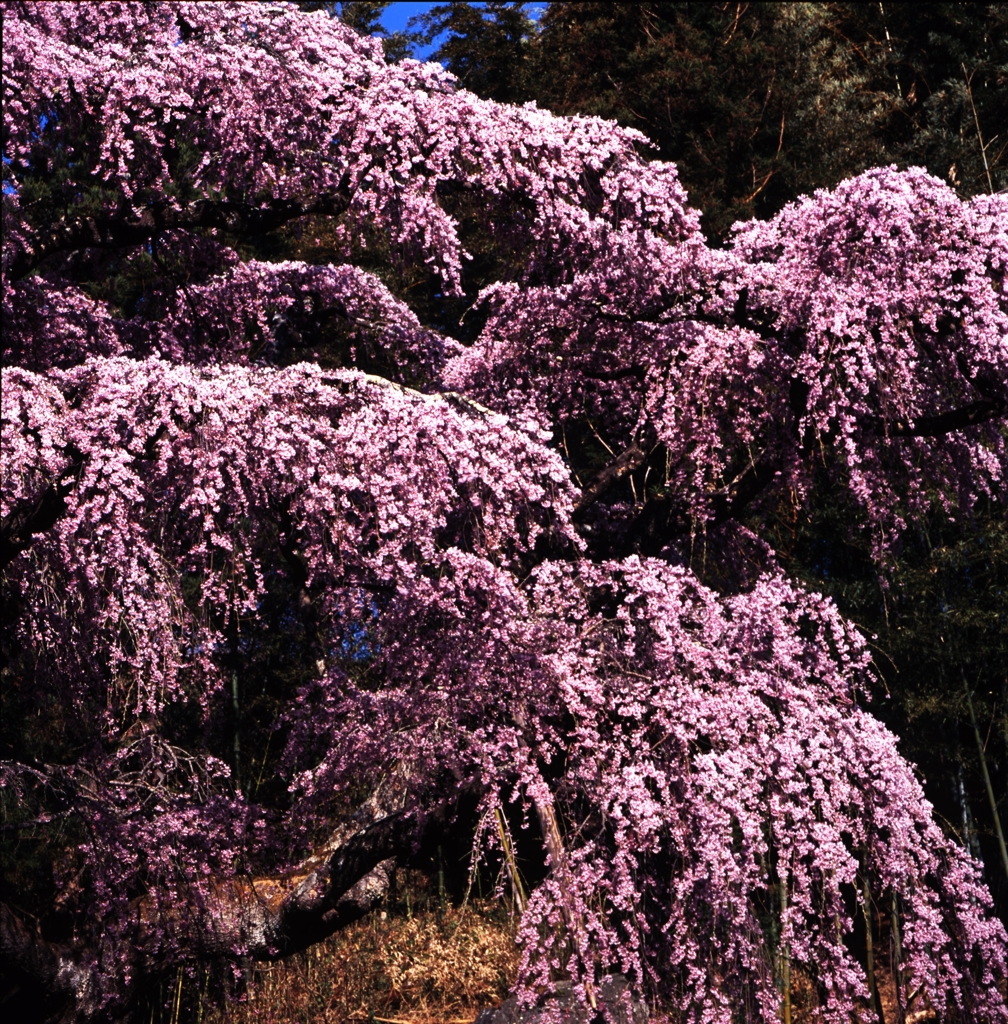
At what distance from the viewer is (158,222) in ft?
24.4

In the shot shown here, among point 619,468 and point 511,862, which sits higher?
point 619,468

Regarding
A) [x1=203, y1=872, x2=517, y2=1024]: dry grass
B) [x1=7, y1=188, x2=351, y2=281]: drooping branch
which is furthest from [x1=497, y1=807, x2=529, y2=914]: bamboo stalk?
[x1=7, y1=188, x2=351, y2=281]: drooping branch

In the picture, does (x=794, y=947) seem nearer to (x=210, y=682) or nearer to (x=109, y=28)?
(x=210, y=682)

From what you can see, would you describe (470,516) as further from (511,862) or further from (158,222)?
(158,222)

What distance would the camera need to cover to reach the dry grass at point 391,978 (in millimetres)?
9648

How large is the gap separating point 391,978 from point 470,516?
5.33 m

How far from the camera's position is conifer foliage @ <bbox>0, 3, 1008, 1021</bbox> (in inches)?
243

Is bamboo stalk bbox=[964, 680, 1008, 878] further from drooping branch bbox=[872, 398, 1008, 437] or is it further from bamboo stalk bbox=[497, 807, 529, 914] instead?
bamboo stalk bbox=[497, 807, 529, 914]

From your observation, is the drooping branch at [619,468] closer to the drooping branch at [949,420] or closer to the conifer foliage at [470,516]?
the conifer foliage at [470,516]

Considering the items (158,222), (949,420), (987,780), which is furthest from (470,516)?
(987,780)

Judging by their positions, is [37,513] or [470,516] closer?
[37,513]

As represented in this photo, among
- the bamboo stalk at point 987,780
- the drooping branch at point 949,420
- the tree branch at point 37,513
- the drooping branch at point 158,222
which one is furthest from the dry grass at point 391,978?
the drooping branch at point 158,222

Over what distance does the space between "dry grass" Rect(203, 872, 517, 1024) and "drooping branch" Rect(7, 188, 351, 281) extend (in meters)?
5.65

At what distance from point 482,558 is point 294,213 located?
2708 mm
